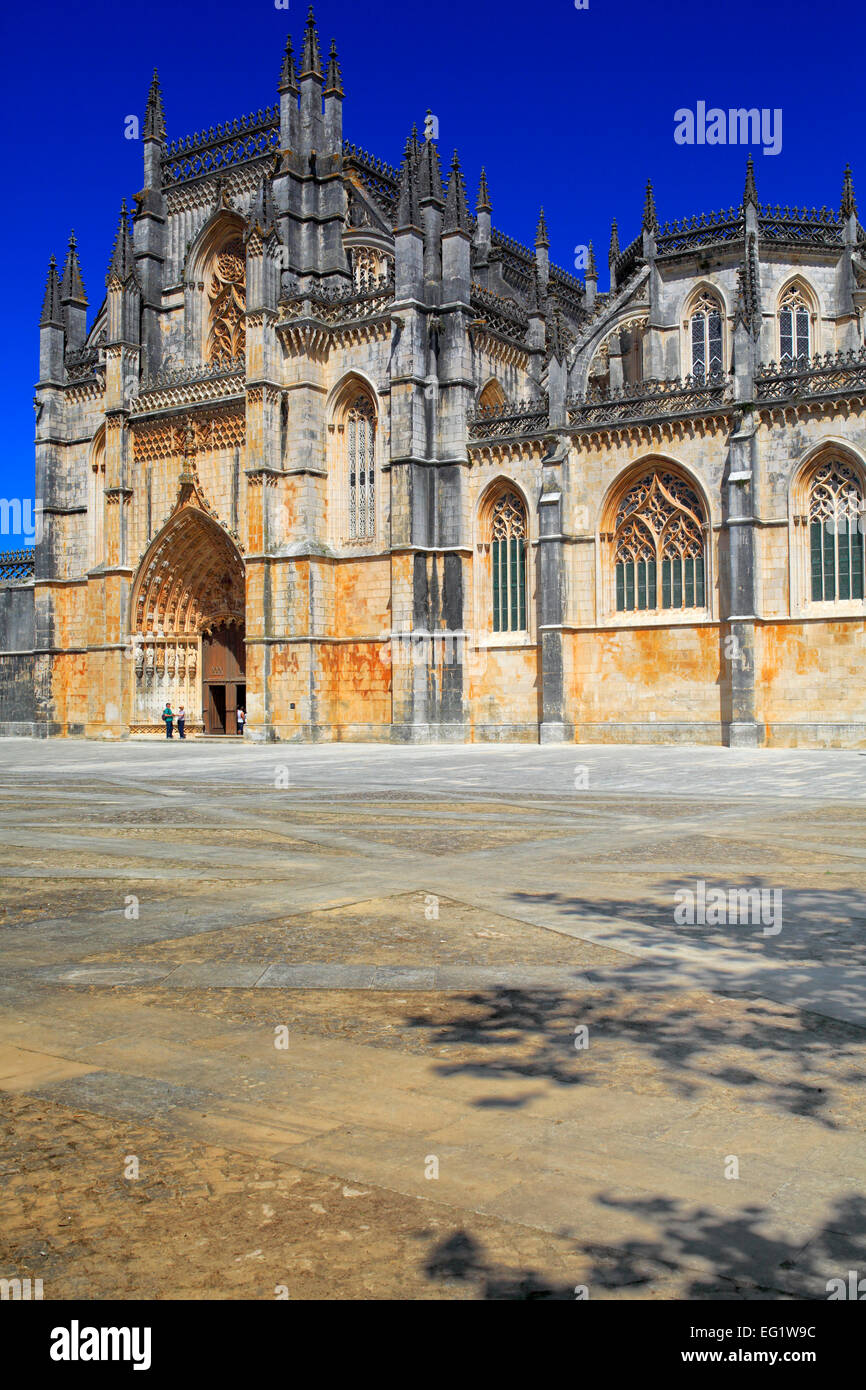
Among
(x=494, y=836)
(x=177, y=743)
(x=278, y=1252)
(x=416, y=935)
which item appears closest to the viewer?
(x=278, y=1252)

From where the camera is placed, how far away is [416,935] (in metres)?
6.55

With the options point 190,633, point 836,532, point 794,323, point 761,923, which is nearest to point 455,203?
point 794,323

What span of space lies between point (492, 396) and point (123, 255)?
14522 millimetres

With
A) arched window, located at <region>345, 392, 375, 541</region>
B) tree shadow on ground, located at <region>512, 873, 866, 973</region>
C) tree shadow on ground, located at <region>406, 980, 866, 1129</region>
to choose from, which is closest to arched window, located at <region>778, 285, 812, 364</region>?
arched window, located at <region>345, 392, 375, 541</region>

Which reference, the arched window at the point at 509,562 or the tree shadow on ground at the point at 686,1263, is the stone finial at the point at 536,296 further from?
the tree shadow on ground at the point at 686,1263

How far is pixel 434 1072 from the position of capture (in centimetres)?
420

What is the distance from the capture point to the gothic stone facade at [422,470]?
91.2ft

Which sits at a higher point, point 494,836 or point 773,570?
point 773,570

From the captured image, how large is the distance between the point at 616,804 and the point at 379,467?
2196 cm

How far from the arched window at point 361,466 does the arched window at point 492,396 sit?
3.69m

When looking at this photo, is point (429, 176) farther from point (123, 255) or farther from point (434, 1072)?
point (434, 1072)
